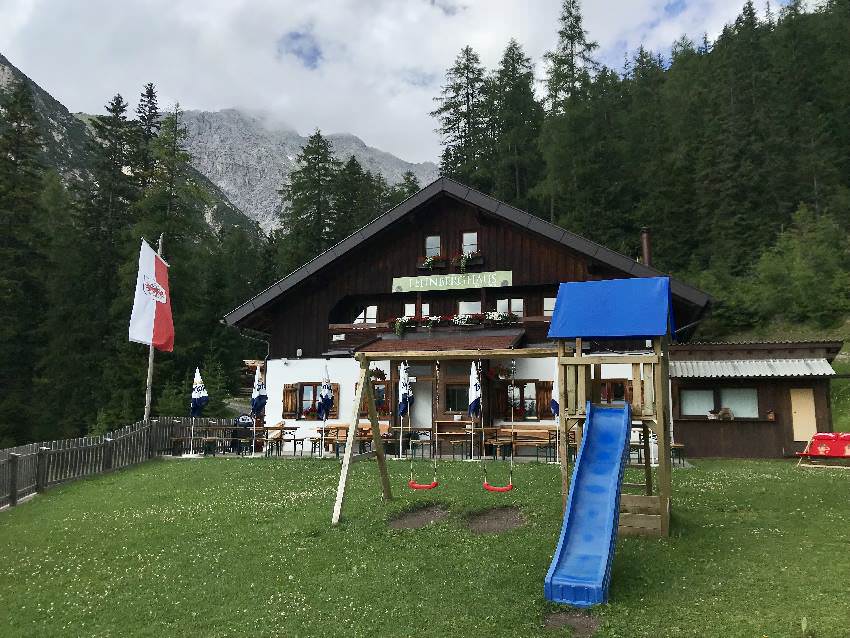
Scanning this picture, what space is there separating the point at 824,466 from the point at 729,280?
26872mm

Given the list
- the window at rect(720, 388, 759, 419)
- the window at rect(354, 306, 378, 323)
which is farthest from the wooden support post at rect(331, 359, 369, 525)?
the window at rect(720, 388, 759, 419)

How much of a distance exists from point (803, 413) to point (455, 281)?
1279 cm

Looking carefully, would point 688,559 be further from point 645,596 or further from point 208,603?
point 208,603

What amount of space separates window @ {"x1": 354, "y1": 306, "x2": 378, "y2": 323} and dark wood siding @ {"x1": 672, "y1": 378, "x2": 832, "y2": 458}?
1185cm

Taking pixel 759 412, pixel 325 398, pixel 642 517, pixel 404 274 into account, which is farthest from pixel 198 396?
pixel 759 412

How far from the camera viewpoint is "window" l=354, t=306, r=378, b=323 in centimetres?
2619

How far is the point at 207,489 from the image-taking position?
1484cm

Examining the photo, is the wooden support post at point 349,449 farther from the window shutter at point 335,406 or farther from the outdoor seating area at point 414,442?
the window shutter at point 335,406

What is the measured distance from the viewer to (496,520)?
10.7 m

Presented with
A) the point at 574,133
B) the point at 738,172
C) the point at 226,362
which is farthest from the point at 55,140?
the point at 738,172

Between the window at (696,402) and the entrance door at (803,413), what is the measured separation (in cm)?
251

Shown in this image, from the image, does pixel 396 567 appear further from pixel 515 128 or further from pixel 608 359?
pixel 515 128

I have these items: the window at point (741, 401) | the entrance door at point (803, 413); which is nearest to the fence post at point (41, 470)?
the window at point (741, 401)

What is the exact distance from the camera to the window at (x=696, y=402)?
21.7 metres
